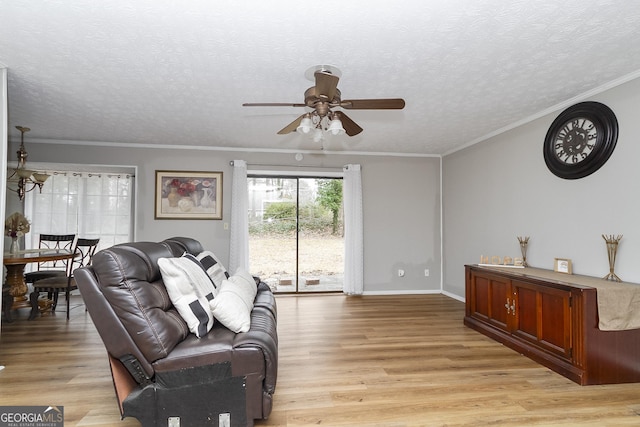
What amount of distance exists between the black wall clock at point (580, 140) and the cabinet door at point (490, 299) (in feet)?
4.27

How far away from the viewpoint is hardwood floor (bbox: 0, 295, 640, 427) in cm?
206

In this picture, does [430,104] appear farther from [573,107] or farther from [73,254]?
[73,254]

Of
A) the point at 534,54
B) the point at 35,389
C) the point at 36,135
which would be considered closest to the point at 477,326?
the point at 534,54

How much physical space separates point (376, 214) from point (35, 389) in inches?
184

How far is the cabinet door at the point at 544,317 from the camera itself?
8.69 ft

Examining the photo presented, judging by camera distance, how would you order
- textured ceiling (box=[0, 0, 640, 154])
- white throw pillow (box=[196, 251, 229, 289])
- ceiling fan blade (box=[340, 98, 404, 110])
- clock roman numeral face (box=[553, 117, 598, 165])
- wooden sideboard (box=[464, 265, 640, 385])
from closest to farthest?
textured ceiling (box=[0, 0, 640, 154]) → ceiling fan blade (box=[340, 98, 404, 110]) → wooden sideboard (box=[464, 265, 640, 385]) → white throw pillow (box=[196, 251, 229, 289]) → clock roman numeral face (box=[553, 117, 598, 165])

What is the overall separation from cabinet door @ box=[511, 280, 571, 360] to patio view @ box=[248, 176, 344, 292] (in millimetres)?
3044

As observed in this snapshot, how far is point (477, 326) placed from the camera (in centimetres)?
370

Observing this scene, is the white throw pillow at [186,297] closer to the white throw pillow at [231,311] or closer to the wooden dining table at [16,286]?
the white throw pillow at [231,311]

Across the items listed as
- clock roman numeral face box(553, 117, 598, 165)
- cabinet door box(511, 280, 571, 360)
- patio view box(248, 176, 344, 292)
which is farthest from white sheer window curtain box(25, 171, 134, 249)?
clock roman numeral face box(553, 117, 598, 165)

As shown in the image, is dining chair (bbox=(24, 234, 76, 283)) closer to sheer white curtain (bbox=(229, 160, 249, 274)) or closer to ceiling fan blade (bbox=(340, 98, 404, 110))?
sheer white curtain (bbox=(229, 160, 249, 274))

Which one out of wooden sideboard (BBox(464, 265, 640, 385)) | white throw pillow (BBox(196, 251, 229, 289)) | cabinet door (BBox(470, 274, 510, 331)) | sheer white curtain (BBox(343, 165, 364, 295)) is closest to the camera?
wooden sideboard (BBox(464, 265, 640, 385))

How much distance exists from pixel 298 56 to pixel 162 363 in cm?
222

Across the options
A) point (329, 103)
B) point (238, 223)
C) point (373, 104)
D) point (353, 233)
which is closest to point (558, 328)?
point (373, 104)
